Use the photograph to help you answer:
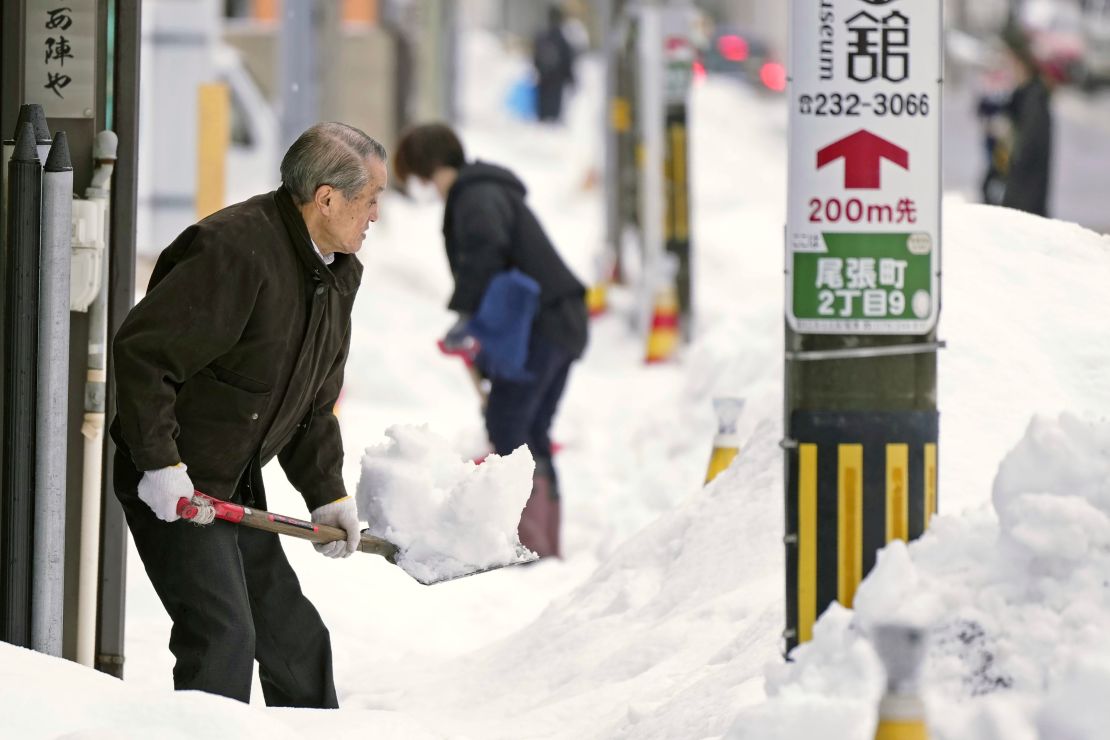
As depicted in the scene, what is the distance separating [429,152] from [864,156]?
4015 millimetres

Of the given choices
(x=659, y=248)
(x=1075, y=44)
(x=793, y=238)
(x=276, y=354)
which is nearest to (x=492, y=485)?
(x=276, y=354)

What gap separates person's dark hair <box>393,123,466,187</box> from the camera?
7.61m

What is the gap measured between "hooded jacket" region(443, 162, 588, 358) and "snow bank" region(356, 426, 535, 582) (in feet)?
8.82

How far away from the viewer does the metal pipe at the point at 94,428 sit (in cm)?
487

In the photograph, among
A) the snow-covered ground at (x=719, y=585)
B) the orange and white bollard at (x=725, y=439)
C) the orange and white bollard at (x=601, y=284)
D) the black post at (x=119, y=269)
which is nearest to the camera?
the snow-covered ground at (x=719, y=585)

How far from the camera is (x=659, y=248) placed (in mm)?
13578

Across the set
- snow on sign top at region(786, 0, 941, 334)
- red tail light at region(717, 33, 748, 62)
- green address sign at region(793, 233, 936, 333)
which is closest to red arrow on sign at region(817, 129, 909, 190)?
snow on sign top at region(786, 0, 941, 334)

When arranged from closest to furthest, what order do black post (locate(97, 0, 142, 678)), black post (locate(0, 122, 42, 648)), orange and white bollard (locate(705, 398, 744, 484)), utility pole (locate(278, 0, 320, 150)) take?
black post (locate(0, 122, 42, 648)) < black post (locate(97, 0, 142, 678)) < orange and white bollard (locate(705, 398, 744, 484)) < utility pole (locate(278, 0, 320, 150))

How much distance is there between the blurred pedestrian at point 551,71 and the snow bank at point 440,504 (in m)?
26.6

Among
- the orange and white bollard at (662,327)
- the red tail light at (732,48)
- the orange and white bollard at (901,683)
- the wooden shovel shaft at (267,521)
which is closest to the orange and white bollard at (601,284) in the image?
the orange and white bollard at (662,327)

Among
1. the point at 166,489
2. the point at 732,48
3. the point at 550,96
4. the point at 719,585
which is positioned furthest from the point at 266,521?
the point at 732,48

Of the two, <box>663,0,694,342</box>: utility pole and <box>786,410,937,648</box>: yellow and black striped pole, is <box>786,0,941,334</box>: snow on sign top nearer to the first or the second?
<box>786,410,937,648</box>: yellow and black striped pole

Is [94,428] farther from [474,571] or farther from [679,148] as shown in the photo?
[679,148]

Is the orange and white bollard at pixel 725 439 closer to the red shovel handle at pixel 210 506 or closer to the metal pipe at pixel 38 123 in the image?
the red shovel handle at pixel 210 506
